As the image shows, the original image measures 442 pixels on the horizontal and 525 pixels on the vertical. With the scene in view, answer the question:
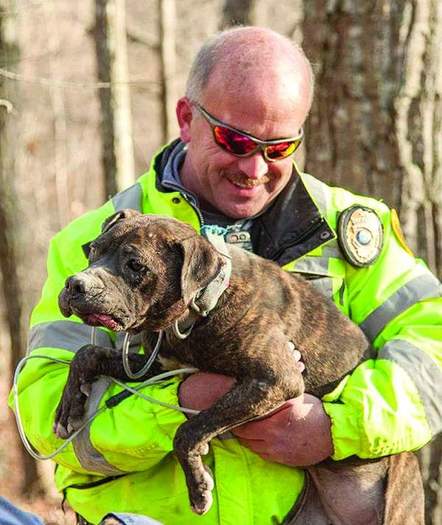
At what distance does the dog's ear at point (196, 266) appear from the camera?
3.71 m

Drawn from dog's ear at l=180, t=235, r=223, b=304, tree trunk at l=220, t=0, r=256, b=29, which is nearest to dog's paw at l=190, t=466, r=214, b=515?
dog's ear at l=180, t=235, r=223, b=304

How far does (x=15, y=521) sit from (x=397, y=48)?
3342 mm

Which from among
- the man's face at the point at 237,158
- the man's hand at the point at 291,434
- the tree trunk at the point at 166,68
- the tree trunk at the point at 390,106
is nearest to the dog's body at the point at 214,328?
the man's hand at the point at 291,434

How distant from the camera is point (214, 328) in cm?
397

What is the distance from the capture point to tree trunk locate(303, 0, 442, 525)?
564 cm

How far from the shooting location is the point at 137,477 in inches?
167

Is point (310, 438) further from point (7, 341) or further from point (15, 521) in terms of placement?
point (7, 341)

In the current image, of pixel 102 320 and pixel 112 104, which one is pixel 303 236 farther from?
pixel 112 104

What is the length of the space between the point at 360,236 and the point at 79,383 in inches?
52.5

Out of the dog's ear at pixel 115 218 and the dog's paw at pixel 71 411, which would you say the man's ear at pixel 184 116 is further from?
the dog's paw at pixel 71 411

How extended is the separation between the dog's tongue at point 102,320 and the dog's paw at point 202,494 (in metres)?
0.72

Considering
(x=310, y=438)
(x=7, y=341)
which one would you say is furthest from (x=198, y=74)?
(x=7, y=341)

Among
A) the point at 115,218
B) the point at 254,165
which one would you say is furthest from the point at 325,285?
the point at 115,218

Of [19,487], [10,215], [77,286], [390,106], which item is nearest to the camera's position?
[77,286]
